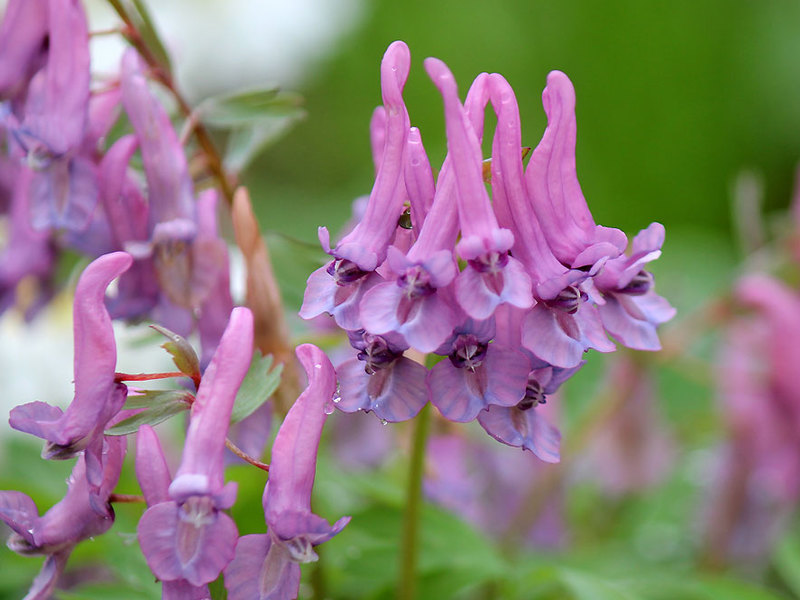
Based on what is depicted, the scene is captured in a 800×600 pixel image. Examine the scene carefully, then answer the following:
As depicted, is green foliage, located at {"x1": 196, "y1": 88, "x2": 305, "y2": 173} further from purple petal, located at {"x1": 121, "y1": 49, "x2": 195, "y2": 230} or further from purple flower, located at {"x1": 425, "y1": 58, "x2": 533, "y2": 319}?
purple flower, located at {"x1": 425, "y1": 58, "x2": 533, "y2": 319}

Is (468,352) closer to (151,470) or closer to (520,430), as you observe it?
(520,430)

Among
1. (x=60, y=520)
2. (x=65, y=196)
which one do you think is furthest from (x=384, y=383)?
(x=65, y=196)

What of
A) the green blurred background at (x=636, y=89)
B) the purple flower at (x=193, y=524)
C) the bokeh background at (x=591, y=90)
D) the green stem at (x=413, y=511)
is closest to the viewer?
the purple flower at (x=193, y=524)

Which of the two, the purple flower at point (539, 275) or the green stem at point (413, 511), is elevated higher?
the purple flower at point (539, 275)

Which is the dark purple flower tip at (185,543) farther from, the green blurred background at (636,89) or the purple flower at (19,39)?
the green blurred background at (636,89)

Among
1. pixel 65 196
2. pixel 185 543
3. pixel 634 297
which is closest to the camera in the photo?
pixel 185 543

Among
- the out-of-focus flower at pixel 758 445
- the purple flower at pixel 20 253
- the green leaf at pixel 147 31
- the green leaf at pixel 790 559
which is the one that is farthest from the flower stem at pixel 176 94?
the green leaf at pixel 790 559
